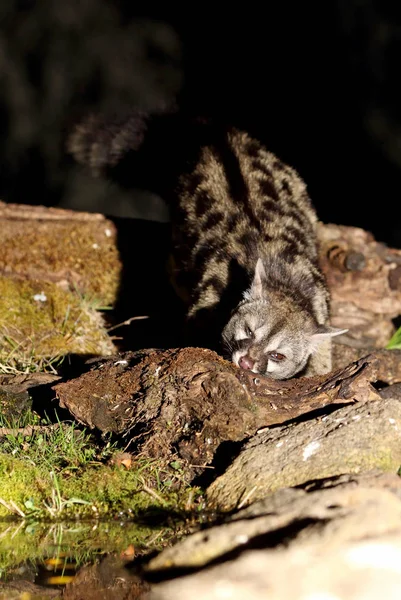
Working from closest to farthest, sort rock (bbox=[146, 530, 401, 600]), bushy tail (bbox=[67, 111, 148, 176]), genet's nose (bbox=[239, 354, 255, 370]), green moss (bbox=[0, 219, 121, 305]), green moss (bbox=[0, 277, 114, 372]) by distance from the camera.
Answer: rock (bbox=[146, 530, 401, 600])
genet's nose (bbox=[239, 354, 255, 370])
green moss (bbox=[0, 277, 114, 372])
green moss (bbox=[0, 219, 121, 305])
bushy tail (bbox=[67, 111, 148, 176])

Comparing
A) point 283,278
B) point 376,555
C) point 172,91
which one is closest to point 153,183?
point 283,278

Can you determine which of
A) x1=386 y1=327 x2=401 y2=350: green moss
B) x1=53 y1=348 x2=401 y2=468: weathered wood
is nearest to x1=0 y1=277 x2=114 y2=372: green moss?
x1=53 y1=348 x2=401 y2=468: weathered wood

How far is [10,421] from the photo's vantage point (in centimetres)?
461

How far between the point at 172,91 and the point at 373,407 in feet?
20.6

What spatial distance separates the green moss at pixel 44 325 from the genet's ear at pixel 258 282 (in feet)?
4.58

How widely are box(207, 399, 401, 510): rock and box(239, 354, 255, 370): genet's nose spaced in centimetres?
96

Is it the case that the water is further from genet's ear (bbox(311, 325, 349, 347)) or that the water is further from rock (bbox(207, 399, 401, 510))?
genet's ear (bbox(311, 325, 349, 347))

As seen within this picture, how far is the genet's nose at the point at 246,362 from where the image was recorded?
198 inches

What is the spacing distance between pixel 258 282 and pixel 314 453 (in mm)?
1695

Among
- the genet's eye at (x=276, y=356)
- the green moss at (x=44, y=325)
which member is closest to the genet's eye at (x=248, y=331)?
the genet's eye at (x=276, y=356)

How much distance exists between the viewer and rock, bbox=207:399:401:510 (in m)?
3.77

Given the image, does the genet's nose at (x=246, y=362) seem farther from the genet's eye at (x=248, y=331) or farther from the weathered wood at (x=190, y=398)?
the weathered wood at (x=190, y=398)

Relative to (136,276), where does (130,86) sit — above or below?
above

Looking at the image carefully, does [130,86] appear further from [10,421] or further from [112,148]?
[10,421]
